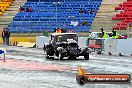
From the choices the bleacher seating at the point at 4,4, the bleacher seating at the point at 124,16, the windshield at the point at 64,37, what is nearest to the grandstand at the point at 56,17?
the bleacher seating at the point at 4,4

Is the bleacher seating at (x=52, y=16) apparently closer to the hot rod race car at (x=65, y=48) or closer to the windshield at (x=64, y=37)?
the windshield at (x=64, y=37)

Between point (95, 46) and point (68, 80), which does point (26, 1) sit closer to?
point (95, 46)

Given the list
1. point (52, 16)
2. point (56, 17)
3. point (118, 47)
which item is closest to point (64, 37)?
point (118, 47)

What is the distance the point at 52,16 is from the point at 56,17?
77cm

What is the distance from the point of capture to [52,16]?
59.0 m

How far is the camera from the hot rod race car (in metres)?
29.1

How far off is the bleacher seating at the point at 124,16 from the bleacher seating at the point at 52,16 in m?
2.95

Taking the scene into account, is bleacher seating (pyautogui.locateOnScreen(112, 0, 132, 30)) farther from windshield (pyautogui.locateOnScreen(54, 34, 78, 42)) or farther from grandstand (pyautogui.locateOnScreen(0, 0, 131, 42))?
windshield (pyautogui.locateOnScreen(54, 34, 78, 42))

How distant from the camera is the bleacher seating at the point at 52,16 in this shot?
55969 mm

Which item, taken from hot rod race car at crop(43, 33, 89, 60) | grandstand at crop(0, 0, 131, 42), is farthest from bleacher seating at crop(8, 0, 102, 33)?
hot rod race car at crop(43, 33, 89, 60)

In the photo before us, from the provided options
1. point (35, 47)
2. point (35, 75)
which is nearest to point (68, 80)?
point (35, 75)

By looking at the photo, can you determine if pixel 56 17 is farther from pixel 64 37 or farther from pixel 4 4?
pixel 64 37

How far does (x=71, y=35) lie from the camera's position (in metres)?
30.5

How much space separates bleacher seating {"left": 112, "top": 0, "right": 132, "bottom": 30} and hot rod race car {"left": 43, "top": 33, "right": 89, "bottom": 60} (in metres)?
22.9
